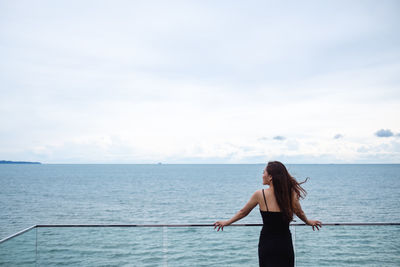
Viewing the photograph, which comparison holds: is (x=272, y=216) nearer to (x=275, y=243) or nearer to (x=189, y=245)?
(x=275, y=243)

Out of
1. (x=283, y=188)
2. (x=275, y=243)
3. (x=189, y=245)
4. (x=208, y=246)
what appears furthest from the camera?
(x=208, y=246)

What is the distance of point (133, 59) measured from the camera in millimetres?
15461

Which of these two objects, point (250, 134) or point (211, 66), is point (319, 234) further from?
point (250, 134)

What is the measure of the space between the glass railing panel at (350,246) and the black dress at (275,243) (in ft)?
3.61

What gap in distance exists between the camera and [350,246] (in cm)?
389

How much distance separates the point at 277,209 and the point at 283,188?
0.17m

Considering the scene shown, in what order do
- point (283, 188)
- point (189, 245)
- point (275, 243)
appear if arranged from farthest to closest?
point (189, 245)
point (275, 243)
point (283, 188)

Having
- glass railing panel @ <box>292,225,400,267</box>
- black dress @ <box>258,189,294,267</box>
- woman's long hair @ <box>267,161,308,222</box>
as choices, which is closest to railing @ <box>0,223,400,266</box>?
glass railing panel @ <box>292,225,400,267</box>

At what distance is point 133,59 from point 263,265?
14.2m

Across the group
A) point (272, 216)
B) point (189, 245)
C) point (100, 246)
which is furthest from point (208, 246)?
point (272, 216)

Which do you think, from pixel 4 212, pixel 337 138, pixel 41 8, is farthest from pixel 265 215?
pixel 337 138

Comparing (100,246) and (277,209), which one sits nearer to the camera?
(277,209)

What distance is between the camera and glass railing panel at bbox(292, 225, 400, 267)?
11.9ft

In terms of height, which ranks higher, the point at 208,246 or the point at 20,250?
the point at 20,250
